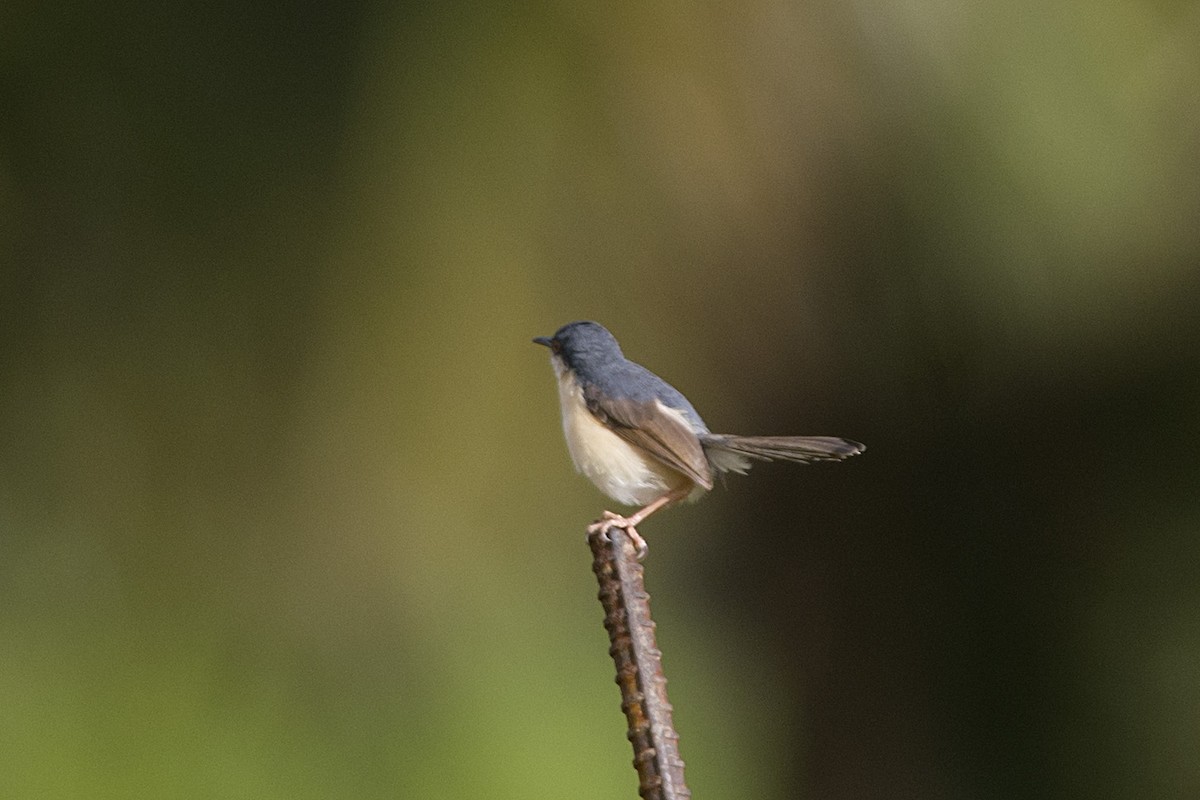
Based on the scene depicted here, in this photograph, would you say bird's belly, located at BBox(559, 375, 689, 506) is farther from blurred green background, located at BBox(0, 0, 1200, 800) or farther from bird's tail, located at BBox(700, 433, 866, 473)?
blurred green background, located at BBox(0, 0, 1200, 800)

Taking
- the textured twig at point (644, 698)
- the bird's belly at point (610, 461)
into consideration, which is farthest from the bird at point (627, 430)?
the textured twig at point (644, 698)

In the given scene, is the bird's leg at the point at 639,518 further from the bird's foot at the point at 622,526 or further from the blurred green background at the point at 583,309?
the blurred green background at the point at 583,309

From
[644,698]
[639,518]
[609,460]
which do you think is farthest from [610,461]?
[644,698]

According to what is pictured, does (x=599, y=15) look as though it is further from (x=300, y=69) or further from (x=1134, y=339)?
(x=1134, y=339)

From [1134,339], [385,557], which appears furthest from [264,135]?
[1134,339]

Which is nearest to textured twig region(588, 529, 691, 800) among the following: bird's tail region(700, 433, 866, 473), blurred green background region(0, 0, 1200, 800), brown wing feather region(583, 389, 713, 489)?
bird's tail region(700, 433, 866, 473)

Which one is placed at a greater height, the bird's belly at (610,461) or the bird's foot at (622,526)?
the bird's belly at (610,461)
